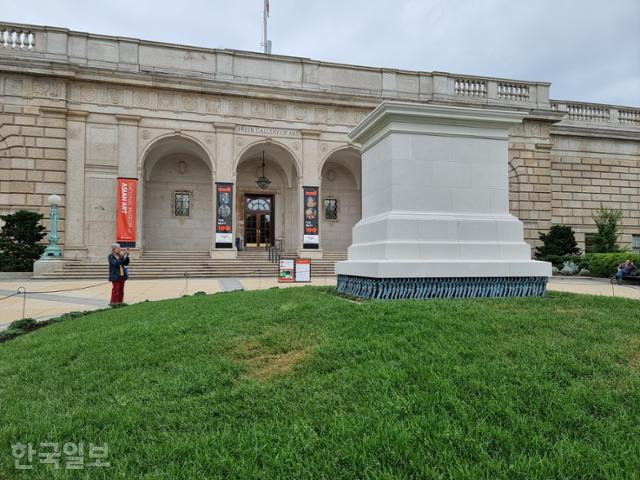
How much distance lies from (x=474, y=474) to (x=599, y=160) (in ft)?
109

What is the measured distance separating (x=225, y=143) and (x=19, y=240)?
1093cm

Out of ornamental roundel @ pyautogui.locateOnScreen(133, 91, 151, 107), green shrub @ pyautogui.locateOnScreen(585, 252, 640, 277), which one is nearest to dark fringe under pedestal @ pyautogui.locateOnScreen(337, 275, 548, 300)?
green shrub @ pyautogui.locateOnScreen(585, 252, 640, 277)

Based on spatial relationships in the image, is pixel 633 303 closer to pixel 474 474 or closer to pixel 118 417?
pixel 474 474

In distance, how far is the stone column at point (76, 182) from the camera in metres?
21.1

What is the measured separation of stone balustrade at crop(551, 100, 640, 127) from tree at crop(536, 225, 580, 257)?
957 centimetres

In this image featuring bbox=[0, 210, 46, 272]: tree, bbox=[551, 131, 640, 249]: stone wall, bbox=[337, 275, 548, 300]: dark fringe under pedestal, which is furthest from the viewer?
bbox=[551, 131, 640, 249]: stone wall

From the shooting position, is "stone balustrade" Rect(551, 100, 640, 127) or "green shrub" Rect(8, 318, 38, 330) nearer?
"green shrub" Rect(8, 318, 38, 330)

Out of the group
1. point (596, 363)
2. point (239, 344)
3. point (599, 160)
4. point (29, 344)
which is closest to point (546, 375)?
point (596, 363)

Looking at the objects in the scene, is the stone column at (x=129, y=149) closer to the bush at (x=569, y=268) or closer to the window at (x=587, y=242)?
the bush at (x=569, y=268)

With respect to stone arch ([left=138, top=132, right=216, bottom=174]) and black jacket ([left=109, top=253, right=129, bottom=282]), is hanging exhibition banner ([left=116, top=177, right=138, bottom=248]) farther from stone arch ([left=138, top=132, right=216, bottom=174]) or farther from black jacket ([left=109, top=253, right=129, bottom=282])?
black jacket ([left=109, top=253, right=129, bottom=282])

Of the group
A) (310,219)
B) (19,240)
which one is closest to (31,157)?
(19,240)

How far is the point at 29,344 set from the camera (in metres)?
5.60

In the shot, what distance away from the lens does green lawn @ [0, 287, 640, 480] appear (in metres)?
2.31

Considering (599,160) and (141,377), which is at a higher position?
(599,160)
